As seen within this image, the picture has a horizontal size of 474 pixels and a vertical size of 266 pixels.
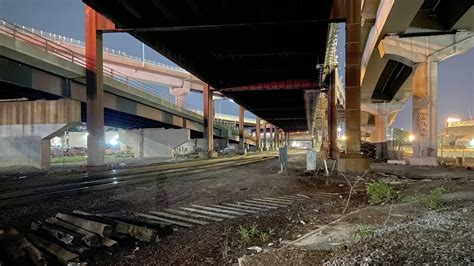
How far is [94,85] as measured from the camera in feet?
85.0

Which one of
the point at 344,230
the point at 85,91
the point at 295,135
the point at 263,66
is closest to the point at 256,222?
the point at 344,230

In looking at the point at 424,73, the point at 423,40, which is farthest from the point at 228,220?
the point at 424,73

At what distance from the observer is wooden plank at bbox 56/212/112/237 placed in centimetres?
623

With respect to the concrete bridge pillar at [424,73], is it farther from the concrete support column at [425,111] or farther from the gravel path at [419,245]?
the gravel path at [419,245]

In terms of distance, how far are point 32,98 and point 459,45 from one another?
30019mm

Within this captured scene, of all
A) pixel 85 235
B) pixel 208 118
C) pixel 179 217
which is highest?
pixel 208 118

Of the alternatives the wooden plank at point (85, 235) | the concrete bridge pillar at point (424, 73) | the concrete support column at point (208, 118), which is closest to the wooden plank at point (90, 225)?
the wooden plank at point (85, 235)

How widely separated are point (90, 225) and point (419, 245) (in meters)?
5.29

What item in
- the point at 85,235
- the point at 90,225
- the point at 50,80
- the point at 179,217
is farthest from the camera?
the point at 50,80

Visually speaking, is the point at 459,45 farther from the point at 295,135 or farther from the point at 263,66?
the point at 295,135

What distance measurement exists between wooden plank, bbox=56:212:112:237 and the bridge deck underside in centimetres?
1416

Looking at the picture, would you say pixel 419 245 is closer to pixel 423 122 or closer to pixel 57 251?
pixel 57 251

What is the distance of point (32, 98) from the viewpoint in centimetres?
2575

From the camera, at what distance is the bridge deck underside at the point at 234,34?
795 inches
